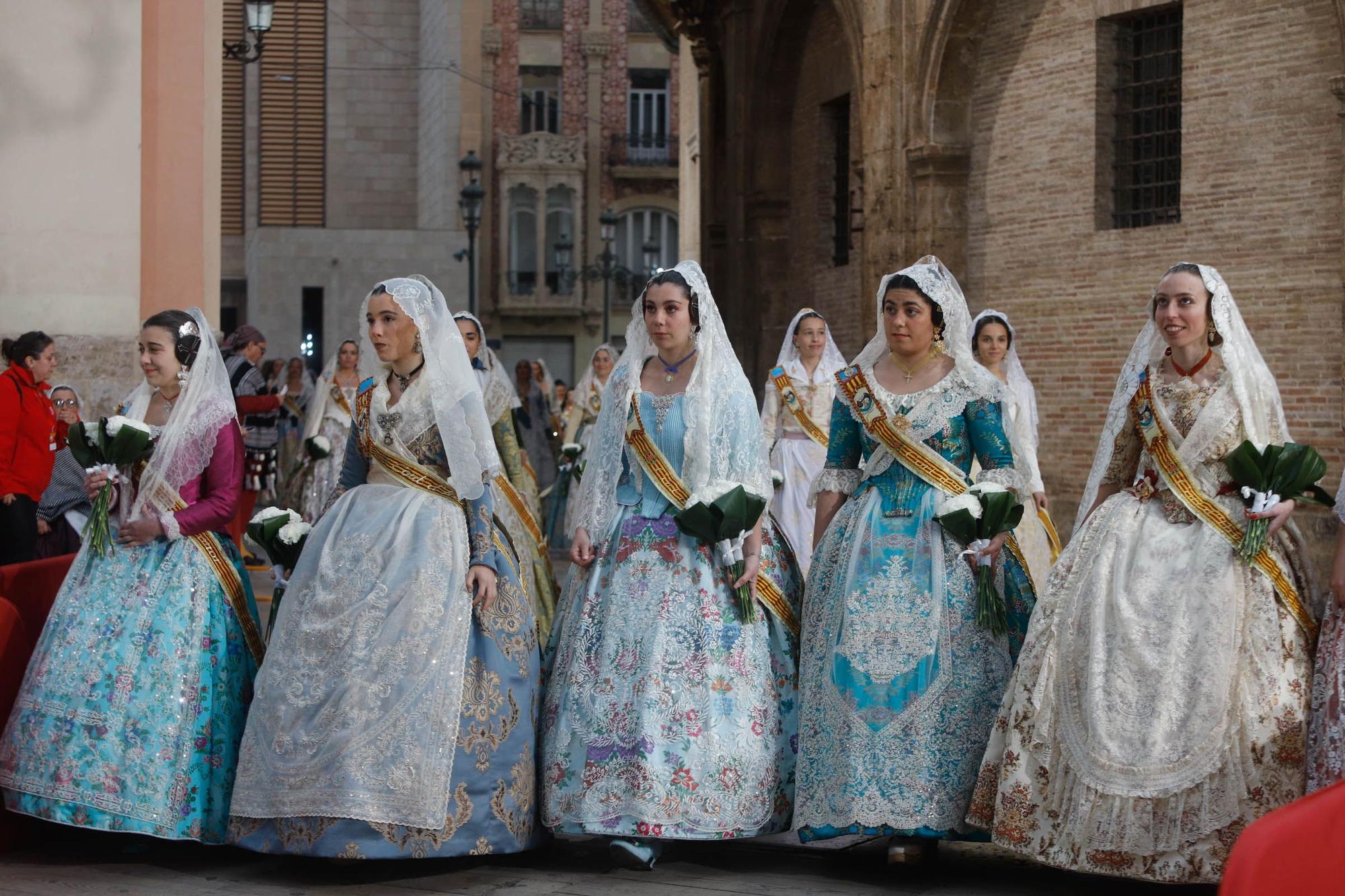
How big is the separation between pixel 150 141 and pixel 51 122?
915mm

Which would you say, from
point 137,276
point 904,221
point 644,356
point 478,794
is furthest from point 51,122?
point 904,221

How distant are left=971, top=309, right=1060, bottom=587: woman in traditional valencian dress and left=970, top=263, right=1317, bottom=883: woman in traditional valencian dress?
10.7 ft

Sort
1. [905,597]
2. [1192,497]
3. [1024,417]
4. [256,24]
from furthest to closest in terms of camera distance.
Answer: [256,24] → [1024,417] → [905,597] → [1192,497]

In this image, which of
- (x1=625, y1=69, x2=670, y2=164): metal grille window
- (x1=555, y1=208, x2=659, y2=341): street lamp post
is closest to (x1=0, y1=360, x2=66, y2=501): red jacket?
(x1=555, y1=208, x2=659, y2=341): street lamp post

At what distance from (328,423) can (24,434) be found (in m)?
4.92

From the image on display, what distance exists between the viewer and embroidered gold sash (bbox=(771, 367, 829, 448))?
391 inches

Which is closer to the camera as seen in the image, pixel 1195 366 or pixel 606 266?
pixel 1195 366

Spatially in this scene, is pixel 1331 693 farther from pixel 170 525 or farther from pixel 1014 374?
pixel 1014 374

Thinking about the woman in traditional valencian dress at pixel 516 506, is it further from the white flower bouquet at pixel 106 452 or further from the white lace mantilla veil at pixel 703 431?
the white flower bouquet at pixel 106 452

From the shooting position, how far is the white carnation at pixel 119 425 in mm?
5906

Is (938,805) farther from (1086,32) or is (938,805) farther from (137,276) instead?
(1086,32)

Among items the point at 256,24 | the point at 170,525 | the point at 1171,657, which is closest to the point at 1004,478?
the point at 1171,657

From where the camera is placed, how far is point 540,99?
44625mm

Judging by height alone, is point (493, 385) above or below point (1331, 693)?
A: above
